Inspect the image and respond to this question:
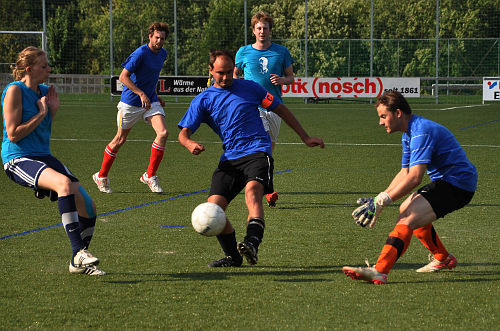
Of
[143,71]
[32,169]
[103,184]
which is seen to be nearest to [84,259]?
[32,169]

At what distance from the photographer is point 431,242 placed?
5.79 m

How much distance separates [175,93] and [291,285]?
27876 millimetres

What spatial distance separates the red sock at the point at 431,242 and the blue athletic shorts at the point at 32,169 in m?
2.53

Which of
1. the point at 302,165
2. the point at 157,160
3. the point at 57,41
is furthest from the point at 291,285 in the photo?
the point at 57,41

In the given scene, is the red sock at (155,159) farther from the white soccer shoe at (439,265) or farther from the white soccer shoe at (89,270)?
the white soccer shoe at (439,265)

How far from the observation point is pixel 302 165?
1311 centimetres

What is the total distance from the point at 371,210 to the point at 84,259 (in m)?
1.99

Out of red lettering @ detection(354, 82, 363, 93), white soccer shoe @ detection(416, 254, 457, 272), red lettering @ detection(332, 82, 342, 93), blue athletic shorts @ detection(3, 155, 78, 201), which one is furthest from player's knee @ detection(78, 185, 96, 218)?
red lettering @ detection(354, 82, 363, 93)

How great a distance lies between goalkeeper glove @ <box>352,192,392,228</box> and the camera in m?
5.30

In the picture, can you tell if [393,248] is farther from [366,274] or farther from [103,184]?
[103,184]

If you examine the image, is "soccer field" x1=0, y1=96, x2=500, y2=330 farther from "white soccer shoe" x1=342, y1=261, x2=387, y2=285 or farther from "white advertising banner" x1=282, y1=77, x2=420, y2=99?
"white advertising banner" x1=282, y1=77, x2=420, y2=99

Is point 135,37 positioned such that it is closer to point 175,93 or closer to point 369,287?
point 175,93

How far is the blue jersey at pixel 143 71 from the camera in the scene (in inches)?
406

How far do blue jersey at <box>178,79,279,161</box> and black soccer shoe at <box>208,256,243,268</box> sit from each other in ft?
2.55
